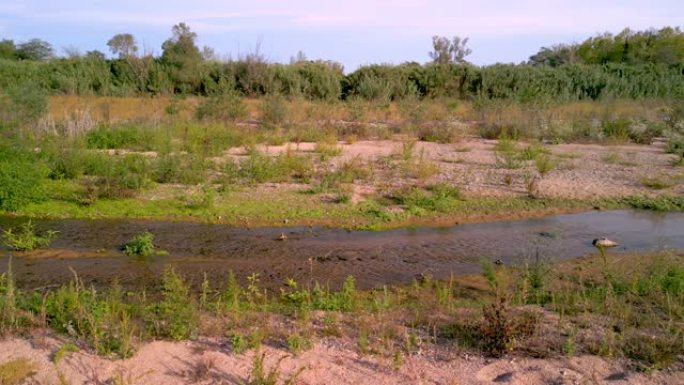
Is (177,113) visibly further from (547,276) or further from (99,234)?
(547,276)

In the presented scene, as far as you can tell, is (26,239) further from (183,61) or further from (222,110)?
Answer: (183,61)

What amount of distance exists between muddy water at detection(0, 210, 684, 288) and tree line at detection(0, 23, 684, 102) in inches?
507

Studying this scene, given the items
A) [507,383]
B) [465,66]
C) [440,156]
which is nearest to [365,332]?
[507,383]

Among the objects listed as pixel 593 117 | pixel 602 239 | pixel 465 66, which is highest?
pixel 465 66

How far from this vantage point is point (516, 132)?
1961 cm

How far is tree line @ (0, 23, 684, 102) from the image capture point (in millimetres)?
26016

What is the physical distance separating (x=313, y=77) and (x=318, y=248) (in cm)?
2189

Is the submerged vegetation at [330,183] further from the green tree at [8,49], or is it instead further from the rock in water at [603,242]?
the green tree at [8,49]

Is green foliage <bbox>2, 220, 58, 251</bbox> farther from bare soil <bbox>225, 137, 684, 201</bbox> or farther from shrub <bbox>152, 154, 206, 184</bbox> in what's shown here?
bare soil <bbox>225, 137, 684, 201</bbox>

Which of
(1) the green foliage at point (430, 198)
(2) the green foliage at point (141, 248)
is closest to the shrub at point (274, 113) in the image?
(1) the green foliage at point (430, 198)

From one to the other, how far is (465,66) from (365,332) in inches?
1135

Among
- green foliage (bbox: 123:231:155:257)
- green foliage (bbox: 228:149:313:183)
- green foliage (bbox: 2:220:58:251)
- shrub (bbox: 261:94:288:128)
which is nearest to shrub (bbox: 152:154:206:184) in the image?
green foliage (bbox: 228:149:313:183)

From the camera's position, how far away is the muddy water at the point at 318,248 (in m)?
8.46

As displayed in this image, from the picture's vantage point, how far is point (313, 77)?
30.5 m
